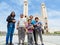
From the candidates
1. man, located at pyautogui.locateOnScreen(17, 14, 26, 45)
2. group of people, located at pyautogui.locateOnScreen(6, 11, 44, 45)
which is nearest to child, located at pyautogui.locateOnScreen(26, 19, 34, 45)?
group of people, located at pyautogui.locateOnScreen(6, 11, 44, 45)

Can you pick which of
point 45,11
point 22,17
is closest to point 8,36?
point 22,17

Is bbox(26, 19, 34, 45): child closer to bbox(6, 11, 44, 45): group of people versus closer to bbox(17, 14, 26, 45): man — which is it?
bbox(6, 11, 44, 45): group of people

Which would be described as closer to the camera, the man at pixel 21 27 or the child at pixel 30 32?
the child at pixel 30 32

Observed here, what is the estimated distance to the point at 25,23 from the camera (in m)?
11.6

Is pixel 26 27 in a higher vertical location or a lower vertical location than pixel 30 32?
higher

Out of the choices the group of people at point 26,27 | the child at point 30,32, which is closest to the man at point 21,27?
the group of people at point 26,27

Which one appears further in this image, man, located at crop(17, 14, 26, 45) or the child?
man, located at crop(17, 14, 26, 45)

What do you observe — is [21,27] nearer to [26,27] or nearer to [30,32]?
[26,27]

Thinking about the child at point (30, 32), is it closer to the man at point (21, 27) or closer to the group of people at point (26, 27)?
the group of people at point (26, 27)

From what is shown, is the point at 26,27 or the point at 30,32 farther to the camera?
the point at 26,27

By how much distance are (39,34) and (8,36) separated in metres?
1.62

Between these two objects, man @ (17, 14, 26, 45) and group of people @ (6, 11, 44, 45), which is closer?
group of people @ (6, 11, 44, 45)

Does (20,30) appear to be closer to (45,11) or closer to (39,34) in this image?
(39,34)

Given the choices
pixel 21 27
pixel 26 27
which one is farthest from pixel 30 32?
pixel 21 27
